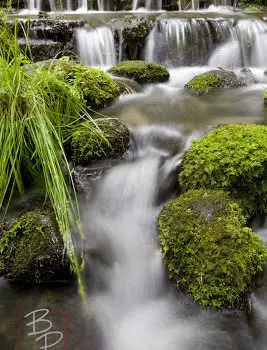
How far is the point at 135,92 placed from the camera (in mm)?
5461

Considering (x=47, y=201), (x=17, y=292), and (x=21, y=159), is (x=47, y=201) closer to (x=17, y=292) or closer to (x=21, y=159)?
(x=21, y=159)

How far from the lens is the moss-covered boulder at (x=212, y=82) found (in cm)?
579

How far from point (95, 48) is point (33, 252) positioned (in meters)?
5.70

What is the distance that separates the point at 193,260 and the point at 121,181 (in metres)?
1.18

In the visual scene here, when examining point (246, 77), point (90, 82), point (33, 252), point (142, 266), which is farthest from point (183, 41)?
point (33, 252)

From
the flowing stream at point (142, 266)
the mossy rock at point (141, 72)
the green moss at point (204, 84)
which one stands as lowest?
the flowing stream at point (142, 266)

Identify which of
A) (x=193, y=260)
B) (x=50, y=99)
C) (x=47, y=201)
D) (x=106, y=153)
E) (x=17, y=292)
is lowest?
(x=17, y=292)

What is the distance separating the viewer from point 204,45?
25.9 ft

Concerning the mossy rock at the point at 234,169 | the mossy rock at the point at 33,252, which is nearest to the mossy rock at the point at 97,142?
the mossy rock at the point at 234,169

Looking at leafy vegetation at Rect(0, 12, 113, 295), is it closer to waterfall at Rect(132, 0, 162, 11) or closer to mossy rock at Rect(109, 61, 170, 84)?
mossy rock at Rect(109, 61, 170, 84)

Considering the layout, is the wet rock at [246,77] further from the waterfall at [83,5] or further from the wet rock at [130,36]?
the waterfall at [83,5]

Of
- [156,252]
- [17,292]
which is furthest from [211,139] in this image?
[17,292]

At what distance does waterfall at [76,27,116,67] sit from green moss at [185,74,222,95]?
2333mm

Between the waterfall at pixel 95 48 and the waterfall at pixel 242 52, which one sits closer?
the waterfall at pixel 95 48
